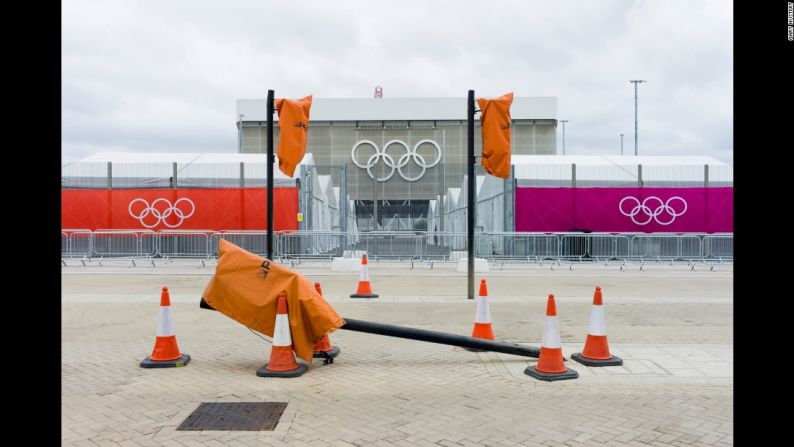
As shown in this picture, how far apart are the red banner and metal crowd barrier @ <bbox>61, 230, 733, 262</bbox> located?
A: 1.57 metres

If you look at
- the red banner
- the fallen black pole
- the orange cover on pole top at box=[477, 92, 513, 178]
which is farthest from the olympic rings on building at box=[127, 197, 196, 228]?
the fallen black pole

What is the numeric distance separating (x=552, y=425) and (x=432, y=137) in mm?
49745

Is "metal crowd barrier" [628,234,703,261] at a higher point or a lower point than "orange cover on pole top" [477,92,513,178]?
lower

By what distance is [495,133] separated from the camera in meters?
10.7

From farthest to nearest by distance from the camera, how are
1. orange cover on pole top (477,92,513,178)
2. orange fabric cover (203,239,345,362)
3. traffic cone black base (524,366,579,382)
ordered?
orange cover on pole top (477,92,513,178) < orange fabric cover (203,239,345,362) < traffic cone black base (524,366,579,382)

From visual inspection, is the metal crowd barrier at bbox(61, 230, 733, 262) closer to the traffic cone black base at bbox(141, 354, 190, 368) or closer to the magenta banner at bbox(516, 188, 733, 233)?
the magenta banner at bbox(516, 188, 733, 233)

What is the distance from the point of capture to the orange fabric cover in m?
5.95

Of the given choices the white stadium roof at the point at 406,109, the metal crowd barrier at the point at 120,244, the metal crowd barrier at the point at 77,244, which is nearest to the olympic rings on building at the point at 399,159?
the white stadium roof at the point at 406,109

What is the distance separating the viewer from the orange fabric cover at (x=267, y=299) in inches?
234

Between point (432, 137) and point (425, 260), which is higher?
point (432, 137)
